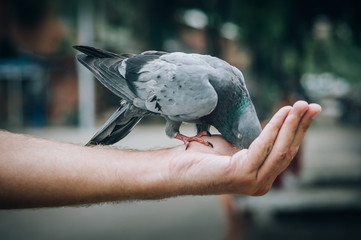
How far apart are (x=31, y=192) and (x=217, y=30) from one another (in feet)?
11.3

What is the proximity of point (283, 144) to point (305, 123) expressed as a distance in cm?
12

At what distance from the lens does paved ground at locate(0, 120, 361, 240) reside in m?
4.75

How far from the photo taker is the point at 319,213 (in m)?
5.25

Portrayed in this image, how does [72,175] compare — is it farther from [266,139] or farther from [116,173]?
[266,139]

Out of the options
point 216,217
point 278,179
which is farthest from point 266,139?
point 216,217

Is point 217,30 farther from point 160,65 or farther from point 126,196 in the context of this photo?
point 126,196

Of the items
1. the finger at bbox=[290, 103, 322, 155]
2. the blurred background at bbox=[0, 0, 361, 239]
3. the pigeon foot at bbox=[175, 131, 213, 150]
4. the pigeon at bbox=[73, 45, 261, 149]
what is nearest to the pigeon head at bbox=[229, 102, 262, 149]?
the pigeon at bbox=[73, 45, 261, 149]

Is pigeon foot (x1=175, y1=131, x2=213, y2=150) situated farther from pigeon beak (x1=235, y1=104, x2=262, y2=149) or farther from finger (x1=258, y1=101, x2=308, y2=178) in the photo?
finger (x1=258, y1=101, x2=308, y2=178)

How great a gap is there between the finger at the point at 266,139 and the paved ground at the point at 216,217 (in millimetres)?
2745

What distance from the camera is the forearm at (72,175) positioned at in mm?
1550

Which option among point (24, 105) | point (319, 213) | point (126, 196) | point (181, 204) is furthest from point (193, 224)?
point (24, 105)

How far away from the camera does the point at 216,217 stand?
5.68 metres

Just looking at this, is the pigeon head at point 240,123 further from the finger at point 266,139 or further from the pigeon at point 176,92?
the finger at point 266,139

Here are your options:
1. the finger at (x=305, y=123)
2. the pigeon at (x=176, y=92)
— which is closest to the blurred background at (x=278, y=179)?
the pigeon at (x=176, y=92)
